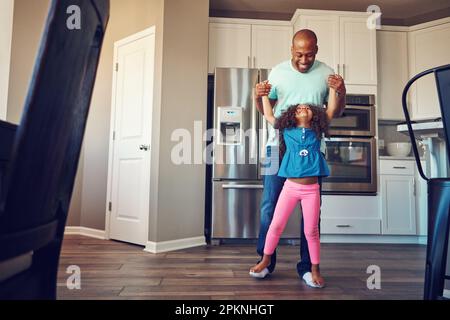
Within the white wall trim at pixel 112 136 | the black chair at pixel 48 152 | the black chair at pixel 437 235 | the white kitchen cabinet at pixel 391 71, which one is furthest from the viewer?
the white kitchen cabinet at pixel 391 71

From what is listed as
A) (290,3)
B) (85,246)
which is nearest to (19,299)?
(85,246)

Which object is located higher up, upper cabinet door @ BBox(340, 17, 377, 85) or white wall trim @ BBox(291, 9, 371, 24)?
white wall trim @ BBox(291, 9, 371, 24)

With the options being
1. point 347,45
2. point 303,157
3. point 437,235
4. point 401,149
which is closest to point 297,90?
point 303,157

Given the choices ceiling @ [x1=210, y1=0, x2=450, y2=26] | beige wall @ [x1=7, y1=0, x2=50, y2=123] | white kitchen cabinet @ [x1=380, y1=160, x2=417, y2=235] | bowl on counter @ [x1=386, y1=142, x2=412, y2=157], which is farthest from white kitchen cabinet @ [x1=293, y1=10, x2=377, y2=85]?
beige wall @ [x1=7, y1=0, x2=50, y2=123]

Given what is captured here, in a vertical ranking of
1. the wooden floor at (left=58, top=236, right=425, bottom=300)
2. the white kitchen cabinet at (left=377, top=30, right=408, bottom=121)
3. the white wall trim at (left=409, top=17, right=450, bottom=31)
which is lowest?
the wooden floor at (left=58, top=236, right=425, bottom=300)

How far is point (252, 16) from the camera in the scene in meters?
3.68

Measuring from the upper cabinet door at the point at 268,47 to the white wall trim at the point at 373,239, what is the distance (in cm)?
179

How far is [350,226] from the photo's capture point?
9.65 ft

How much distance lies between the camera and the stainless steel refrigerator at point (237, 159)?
2781 millimetres

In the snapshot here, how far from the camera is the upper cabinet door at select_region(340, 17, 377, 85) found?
3135 mm

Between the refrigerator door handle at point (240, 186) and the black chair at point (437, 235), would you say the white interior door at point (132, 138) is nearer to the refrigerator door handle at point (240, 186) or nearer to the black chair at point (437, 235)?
the refrigerator door handle at point (240, 186)

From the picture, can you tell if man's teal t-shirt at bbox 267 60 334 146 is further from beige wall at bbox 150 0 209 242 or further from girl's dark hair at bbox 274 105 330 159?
beige wall at bbox 150 0 209 242

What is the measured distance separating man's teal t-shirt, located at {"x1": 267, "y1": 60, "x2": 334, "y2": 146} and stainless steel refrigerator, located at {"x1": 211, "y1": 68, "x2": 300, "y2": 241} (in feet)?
3.91

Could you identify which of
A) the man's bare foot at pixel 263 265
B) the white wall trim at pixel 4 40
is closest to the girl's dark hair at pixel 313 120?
the man's bare foot at pixel 263 265
